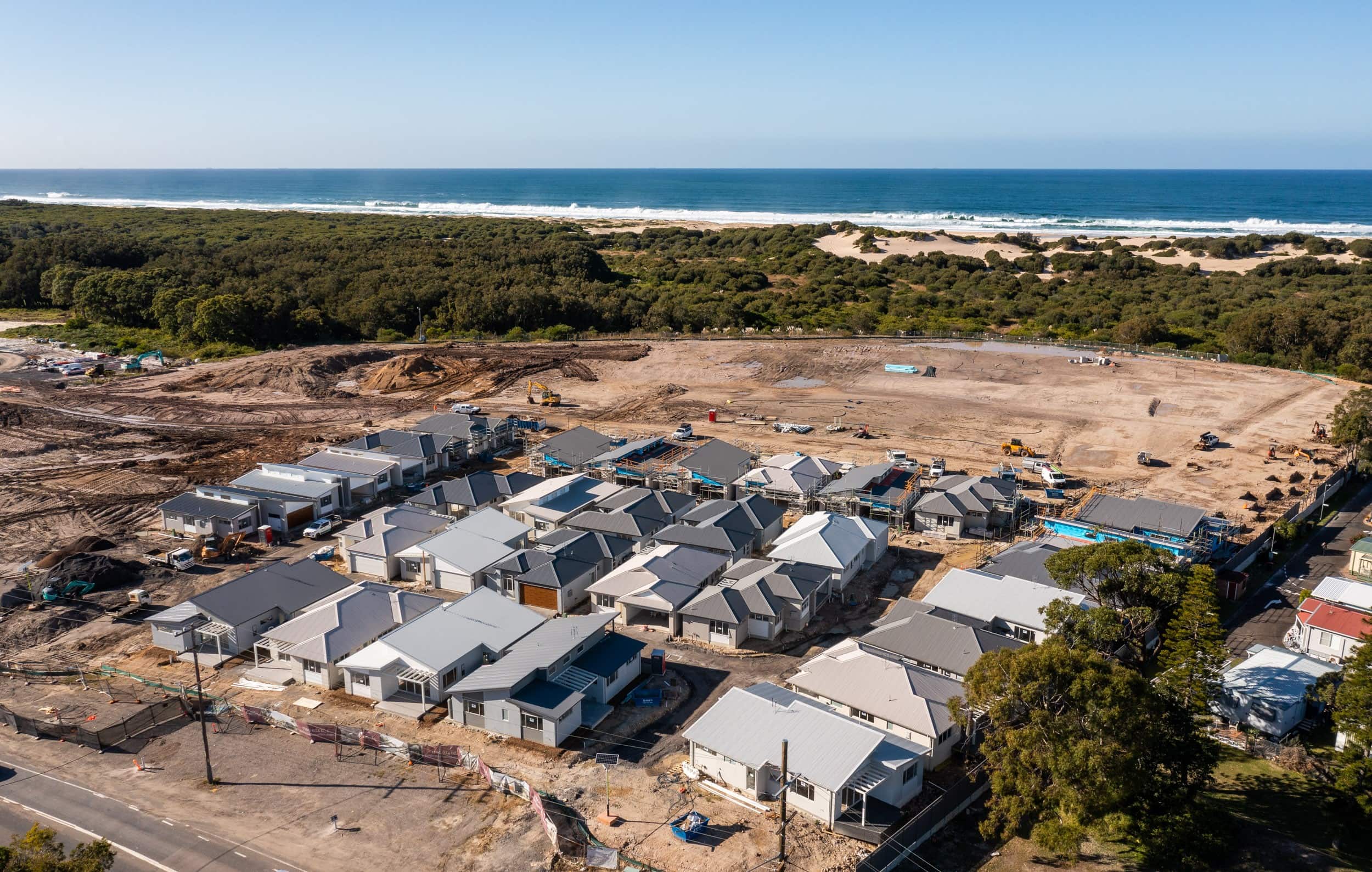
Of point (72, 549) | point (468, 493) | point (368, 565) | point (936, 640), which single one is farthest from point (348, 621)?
point (936, 640)

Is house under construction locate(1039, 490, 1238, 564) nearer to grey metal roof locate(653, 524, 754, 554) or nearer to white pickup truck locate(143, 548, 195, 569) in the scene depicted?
grey metal roof locate(653, 524, 754, 554)

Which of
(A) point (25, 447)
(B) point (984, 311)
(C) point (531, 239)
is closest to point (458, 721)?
(A) point (25, 447)

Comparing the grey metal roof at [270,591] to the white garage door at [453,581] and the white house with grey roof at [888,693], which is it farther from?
the white house with grey roof at [888,693]

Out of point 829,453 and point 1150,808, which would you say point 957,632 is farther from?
point 829,453

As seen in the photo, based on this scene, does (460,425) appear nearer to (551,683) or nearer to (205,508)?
(205,508)

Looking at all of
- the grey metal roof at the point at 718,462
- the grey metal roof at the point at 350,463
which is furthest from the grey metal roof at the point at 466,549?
the grey metal roof at the point at 718,462
